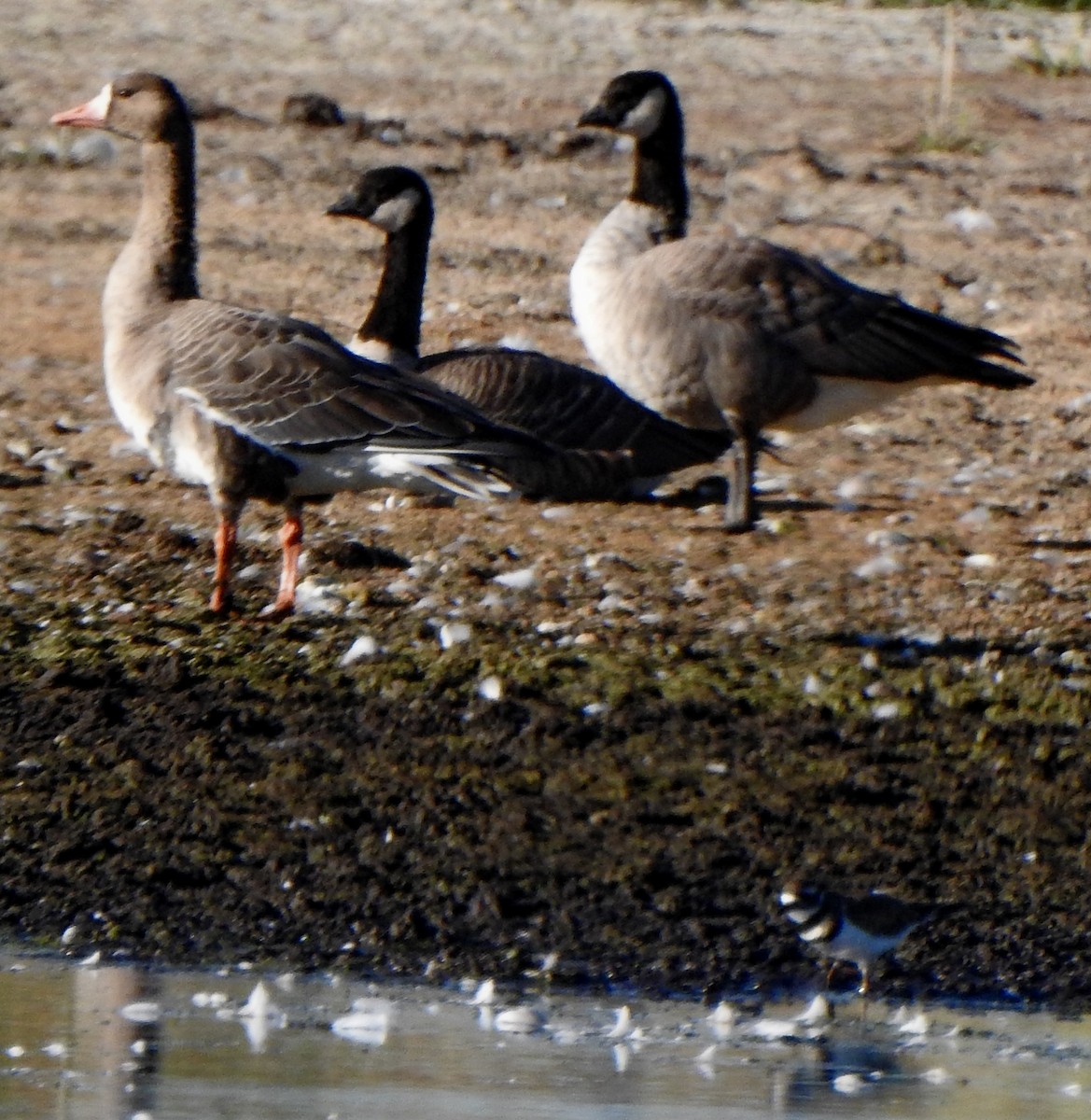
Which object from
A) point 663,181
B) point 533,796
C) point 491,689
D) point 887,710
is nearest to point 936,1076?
point 533,796

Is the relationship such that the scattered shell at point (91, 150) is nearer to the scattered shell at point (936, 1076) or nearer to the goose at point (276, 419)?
the goose at point (276, 419)

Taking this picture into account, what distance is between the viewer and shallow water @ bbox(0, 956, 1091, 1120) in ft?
15.2

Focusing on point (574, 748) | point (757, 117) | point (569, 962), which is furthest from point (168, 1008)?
point (757, 117)

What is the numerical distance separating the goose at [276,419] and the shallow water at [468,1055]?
251 cm

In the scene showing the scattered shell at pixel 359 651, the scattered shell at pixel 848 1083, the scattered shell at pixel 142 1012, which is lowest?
the scattered shell at pixel 142 1012

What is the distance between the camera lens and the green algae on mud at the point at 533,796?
5699 mm

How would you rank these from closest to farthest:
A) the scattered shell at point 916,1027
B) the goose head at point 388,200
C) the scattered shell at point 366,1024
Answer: the scattered shell at point 366,1024, the scattered shell at point 916,1027, the goose head at point 388,200

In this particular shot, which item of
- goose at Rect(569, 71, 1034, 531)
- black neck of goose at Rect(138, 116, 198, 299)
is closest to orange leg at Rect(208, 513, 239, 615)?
black neck of goose at Rect(138, 116, 198, 299)

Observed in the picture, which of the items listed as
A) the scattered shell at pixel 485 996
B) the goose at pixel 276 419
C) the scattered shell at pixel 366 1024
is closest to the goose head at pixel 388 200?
the goose at pixel 276 419

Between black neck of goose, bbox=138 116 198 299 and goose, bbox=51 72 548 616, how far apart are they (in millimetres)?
281

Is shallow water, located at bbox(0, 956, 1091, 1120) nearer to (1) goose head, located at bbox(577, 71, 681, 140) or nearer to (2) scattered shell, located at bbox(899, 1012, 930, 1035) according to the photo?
(2) scattered shell, located at bbox(899, 1012, 930, 1035)

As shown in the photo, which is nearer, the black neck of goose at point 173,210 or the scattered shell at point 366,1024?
the scattered shell at point 366,1024

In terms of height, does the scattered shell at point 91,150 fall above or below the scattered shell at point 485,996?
above

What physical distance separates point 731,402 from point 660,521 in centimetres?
66
